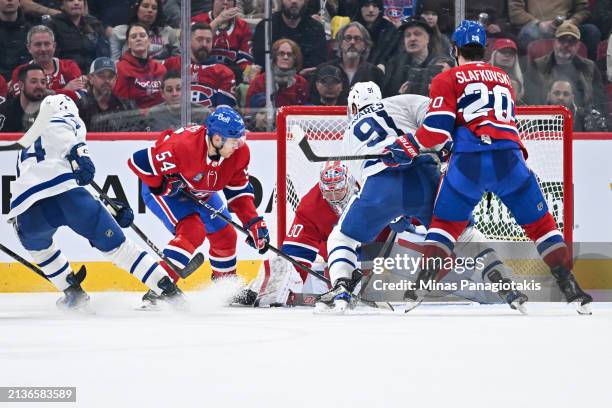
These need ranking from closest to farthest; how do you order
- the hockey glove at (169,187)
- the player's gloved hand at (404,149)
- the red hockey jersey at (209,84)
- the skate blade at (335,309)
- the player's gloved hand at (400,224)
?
the player's gloved hand at (404,149) → the skate blade at (335,309) → the player's gloved hand at (400,224) → the hockey glove at (169,187) → the red hockey jersey at (209,84)

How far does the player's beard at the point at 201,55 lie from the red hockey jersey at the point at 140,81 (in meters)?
0.19

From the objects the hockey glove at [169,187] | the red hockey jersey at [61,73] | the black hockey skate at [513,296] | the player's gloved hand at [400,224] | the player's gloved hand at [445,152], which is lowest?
the black hockey skate at [513,296]

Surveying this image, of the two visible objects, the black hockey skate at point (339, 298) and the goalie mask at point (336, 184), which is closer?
the black hockey skate at point (339, 298)

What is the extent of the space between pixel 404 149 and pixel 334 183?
0.95 m

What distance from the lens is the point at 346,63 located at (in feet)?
22.0

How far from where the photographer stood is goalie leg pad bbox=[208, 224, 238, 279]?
592 cm

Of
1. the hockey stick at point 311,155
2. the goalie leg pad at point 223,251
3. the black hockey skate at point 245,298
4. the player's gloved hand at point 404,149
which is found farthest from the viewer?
the goalie leg pad at point 223,251

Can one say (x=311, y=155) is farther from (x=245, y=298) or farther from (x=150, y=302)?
(x=150, y=302)

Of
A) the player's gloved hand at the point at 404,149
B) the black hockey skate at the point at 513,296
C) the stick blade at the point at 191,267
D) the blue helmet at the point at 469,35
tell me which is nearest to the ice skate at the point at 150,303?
the stick blade at the point at 191,267

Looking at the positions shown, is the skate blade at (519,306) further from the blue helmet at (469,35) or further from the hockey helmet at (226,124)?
the hockey helmet at (226,124)

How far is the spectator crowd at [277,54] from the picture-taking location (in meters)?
6.64

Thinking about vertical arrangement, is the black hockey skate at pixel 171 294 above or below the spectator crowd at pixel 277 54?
below

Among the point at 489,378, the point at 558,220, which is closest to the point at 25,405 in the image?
the point at 489,378

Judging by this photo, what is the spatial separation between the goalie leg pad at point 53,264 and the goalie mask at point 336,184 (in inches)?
49.5
